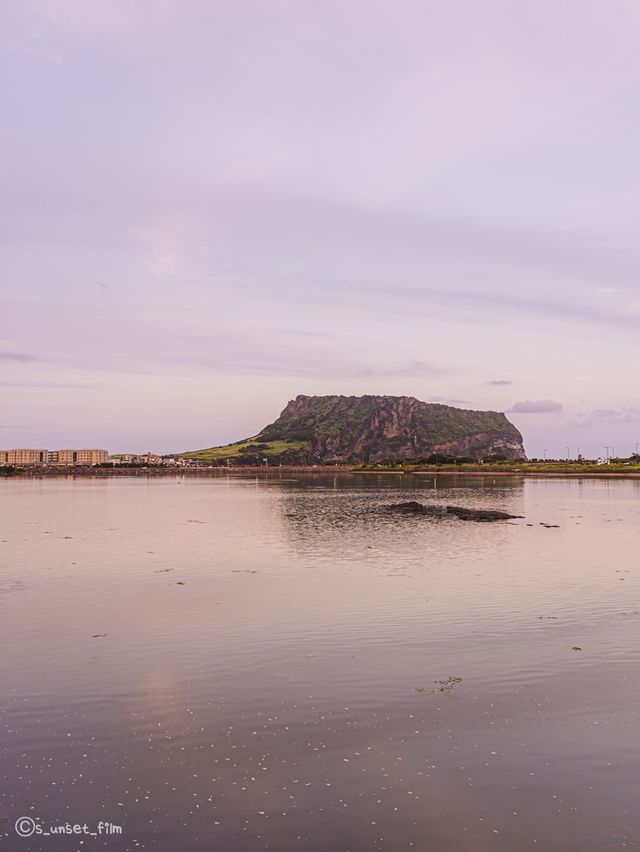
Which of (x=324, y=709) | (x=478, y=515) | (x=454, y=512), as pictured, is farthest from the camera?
(x=454, y=512)

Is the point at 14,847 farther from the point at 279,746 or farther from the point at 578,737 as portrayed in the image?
the point at 578,737

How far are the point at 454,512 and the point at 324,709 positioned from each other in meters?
79.9

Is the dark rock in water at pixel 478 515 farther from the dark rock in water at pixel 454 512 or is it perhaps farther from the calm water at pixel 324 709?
the calm water at pixel 324 709

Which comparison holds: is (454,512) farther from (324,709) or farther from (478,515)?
(324,709)

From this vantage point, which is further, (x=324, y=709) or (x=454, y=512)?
(x=454, y=512)

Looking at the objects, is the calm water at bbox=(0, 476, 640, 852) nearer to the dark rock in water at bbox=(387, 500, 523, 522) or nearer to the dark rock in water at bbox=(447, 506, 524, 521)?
the dark rock in water at bbox=(447, 506, 524, 521)

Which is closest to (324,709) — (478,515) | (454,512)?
(478,515)

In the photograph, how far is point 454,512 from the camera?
96125 millimetres

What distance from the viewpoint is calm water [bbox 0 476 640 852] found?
12930mm

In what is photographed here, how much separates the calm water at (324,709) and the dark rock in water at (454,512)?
1672 inches

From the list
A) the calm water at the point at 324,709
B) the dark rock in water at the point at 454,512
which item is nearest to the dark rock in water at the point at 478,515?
the dark rock in water at the point at 454,512

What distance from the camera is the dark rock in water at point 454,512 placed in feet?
287

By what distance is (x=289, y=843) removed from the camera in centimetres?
1211

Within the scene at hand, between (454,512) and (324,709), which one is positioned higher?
(324,709)
